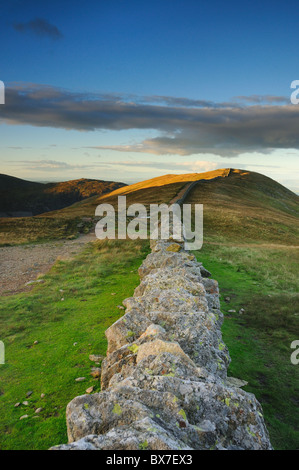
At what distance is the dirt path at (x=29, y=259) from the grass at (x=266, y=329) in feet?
39.1

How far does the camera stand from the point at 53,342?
11.1 m

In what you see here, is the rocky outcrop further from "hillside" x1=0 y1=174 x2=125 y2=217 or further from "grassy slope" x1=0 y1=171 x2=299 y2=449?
"hillside" x1=0 y1=174 x2=125 y2=217

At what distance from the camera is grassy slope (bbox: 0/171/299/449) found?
7.60 meters

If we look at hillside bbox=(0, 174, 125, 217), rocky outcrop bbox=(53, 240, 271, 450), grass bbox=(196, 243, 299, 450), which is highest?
hillside bbox=(0, 174, 125, 217)

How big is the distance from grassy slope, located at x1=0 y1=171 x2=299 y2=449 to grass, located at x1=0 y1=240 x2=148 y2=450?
0.10ft

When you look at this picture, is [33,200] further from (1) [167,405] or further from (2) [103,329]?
(1) [167,405]

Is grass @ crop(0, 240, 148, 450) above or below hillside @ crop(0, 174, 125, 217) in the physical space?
below

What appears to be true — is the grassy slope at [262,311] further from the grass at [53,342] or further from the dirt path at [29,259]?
the dirt path at [29,259]

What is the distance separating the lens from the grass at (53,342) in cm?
715

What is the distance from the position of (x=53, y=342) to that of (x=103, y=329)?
6.21ft

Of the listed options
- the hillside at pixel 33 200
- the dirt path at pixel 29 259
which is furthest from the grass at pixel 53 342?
the hillside at pixel 33 200

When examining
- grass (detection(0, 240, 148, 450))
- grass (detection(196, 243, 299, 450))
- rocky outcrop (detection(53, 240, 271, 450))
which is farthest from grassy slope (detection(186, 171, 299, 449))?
grass (detection(0, 240, 148, 450))

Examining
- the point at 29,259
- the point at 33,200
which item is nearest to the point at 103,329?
the point at 29,259
